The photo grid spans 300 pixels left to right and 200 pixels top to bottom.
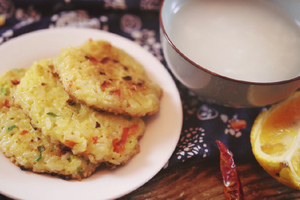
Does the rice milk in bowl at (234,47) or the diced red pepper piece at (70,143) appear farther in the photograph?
the rice milk in bowl at (234,47)

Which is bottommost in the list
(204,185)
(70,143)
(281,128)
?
(204,185)

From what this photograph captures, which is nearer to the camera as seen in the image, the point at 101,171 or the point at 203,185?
the point at 101,171

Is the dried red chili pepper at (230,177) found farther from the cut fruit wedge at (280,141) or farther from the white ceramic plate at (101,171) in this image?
the white ceramic plate at (101,171)

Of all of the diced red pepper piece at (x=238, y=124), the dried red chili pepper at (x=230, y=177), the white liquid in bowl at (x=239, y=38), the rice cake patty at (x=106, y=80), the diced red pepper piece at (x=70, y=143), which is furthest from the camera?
the diced red pepper piece at (x=238, y=124)

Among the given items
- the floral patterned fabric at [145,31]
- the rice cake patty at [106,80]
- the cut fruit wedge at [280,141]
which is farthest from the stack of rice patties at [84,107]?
the cut fruit wedge at [280,141]

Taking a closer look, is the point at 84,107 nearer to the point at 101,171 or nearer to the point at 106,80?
the point at 106,80

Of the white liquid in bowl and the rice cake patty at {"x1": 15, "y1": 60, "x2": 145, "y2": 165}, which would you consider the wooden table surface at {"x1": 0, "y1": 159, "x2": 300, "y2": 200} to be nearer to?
the rice cake patty at {"x1": 15, "y1": 60, "x2": 145, "y2": 165}

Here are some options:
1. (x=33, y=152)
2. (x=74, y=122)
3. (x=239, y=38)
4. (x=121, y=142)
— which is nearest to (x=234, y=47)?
(x=239, y=38)
